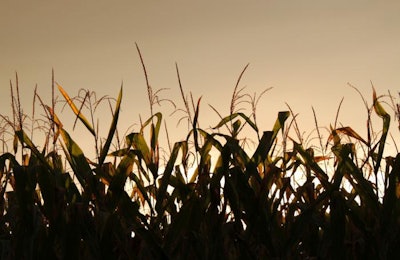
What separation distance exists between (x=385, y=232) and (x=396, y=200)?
0.72 ft

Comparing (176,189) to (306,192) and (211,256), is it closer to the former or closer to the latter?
(211,256)

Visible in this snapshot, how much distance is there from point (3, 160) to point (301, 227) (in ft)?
6.67

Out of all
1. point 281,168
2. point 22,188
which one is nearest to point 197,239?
point 281,168

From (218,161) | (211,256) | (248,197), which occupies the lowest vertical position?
(211,256)

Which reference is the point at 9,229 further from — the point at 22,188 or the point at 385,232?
the point at 385,232

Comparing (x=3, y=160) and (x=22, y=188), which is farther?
(x=3, y=160)

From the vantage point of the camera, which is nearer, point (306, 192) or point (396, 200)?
point (396, 200)

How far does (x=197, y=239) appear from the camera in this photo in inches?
180

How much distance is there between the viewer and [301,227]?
15.3ft

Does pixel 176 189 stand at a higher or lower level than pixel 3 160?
lower

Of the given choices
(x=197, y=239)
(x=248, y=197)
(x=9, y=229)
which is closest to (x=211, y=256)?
(x=197, y=239)

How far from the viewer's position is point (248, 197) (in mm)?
4648

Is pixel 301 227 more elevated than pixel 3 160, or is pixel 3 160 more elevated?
pixel 3 160

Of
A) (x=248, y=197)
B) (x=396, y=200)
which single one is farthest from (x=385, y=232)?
(x=248, y=197)
